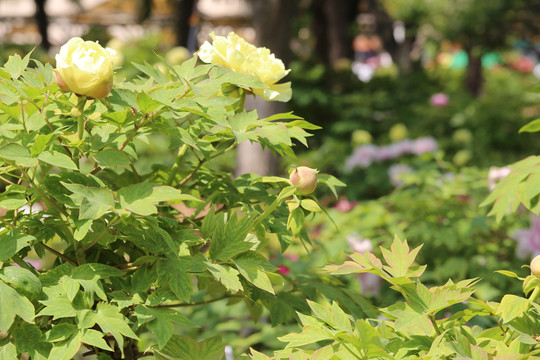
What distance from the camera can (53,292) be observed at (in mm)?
951

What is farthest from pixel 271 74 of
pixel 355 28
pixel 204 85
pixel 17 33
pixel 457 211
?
pixel 17 33

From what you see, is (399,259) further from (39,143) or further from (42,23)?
(42,23)

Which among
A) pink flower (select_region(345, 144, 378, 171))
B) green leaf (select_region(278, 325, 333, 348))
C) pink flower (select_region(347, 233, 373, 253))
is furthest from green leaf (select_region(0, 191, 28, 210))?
pink flower (select_region(345, 144, 378, 171))

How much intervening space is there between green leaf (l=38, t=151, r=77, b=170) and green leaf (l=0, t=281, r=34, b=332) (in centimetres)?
18

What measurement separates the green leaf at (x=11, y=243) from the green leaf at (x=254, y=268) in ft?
1.00

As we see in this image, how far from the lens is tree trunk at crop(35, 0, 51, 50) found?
8602 mm

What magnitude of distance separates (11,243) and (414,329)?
595 mm

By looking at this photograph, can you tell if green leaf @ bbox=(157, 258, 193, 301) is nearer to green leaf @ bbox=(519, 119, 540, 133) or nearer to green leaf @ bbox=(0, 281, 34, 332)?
green leaf @ bbox=(0, 281, 34, 332)

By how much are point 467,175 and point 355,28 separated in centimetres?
753

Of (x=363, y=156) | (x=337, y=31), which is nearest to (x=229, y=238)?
(x=363, y=156)

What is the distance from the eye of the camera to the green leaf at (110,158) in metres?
0.97

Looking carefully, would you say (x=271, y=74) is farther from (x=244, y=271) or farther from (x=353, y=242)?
(x=353, y=242)

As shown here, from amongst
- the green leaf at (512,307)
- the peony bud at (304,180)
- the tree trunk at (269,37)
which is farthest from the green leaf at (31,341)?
the tree trunk at (269,37)

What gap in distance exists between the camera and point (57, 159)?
0.93 metres
